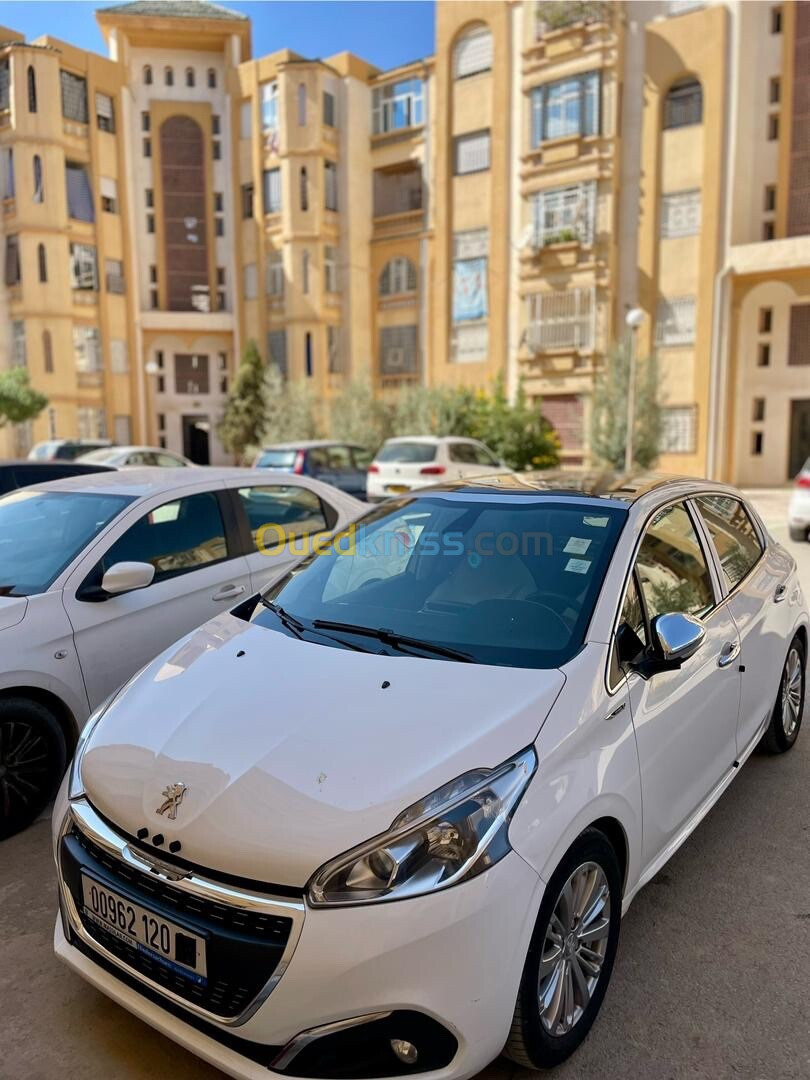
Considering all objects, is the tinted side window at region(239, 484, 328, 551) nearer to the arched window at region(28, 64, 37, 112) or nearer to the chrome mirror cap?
the chrome mirror cap

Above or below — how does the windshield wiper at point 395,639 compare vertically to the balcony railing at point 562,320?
below

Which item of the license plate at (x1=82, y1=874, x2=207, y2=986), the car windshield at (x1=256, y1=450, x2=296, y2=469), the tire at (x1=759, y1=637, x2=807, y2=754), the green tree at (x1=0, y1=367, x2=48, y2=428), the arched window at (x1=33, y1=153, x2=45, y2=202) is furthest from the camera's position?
the arched window at (x1=33, y1=153, x2=45, y2=202)

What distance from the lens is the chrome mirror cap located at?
8.56ft

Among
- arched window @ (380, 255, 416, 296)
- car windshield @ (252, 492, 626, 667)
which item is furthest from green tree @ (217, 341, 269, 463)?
car windshield @ (252, 492, 626, 667)

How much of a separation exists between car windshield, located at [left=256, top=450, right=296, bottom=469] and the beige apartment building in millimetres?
12324

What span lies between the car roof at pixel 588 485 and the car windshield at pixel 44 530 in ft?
5.97

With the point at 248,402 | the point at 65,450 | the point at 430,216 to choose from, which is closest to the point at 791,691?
the point at 65,450

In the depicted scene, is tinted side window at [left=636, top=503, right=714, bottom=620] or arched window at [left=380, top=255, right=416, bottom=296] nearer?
tinted side window at [left=636, top=503, right=714, bottom=620]

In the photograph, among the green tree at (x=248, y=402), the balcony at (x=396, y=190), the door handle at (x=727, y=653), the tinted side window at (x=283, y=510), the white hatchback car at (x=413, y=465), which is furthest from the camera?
the green tree at (x=248, y=402)

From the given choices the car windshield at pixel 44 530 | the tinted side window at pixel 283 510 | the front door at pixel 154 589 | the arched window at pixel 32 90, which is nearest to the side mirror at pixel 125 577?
the front door at pixel 154 589

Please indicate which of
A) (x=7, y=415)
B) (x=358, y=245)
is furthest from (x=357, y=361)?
(x=7, y=415)

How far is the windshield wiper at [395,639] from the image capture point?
269cm

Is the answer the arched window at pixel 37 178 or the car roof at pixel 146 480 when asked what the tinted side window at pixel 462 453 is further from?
the arched window at pixel 37 178

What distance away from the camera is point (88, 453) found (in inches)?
713
